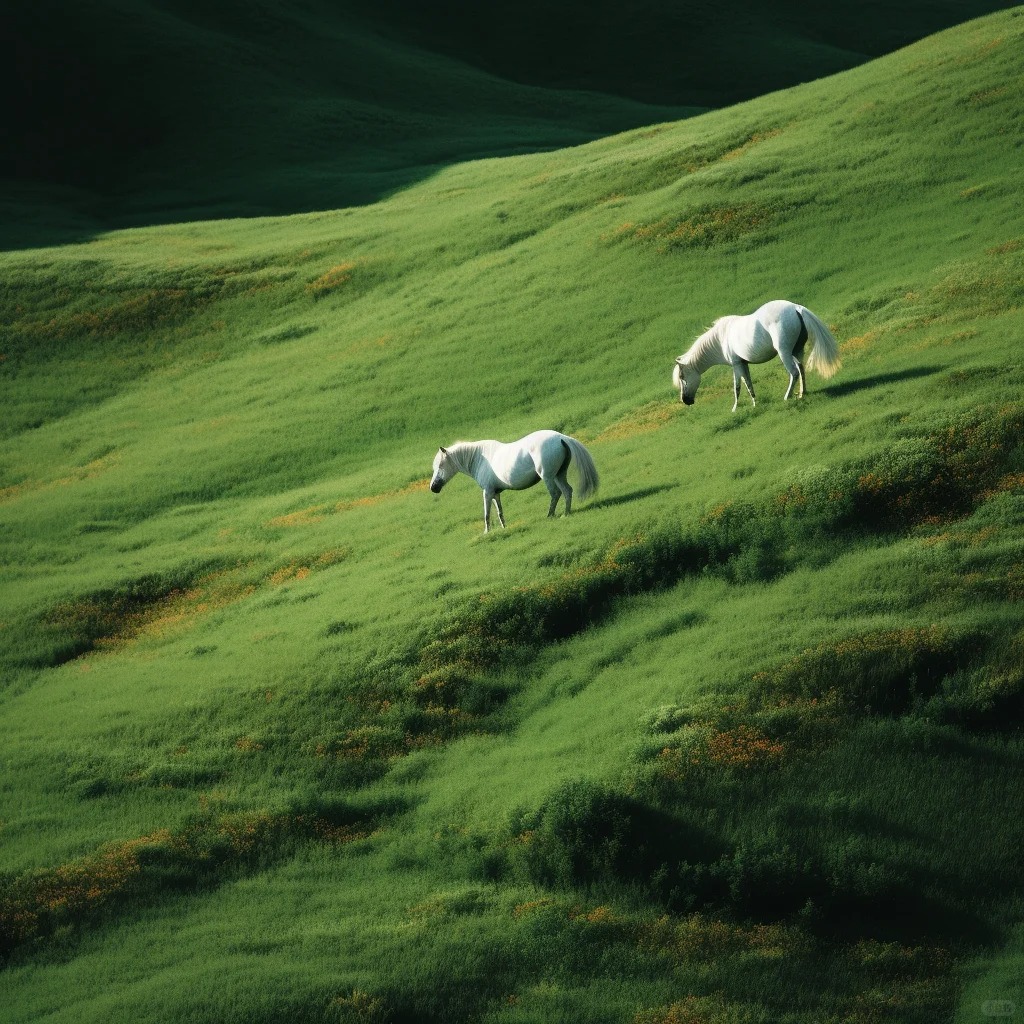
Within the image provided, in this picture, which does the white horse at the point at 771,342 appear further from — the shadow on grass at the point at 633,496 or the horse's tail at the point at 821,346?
the shadow on grass at the point at 633,496

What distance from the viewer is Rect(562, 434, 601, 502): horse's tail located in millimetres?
24938

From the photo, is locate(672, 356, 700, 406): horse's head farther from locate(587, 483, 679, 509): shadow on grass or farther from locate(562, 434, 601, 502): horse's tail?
locate(562, 434, 601, 502): horse's tail

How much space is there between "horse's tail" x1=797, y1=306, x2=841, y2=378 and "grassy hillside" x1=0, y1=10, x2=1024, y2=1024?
99 cm

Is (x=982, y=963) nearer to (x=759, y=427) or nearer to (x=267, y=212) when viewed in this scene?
(x=759, y=427)

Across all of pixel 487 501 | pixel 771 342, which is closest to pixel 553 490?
pixel 487 501

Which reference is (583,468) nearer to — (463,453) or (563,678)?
(463,453)

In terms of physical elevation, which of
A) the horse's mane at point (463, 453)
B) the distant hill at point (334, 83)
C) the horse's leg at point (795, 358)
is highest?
the distant hill at point (334, 83)

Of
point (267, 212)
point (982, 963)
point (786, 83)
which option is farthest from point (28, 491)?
point (786, 83)

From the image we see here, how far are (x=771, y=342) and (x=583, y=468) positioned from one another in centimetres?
600

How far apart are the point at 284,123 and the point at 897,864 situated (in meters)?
110

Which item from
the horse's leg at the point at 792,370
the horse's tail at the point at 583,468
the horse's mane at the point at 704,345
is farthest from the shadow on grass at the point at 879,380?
the horse's tail at the point at 583,468

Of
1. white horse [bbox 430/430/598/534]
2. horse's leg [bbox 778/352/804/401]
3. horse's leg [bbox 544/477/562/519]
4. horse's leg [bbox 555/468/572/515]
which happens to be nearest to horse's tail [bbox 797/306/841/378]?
horse's leg [bbox 778/352/804/401]

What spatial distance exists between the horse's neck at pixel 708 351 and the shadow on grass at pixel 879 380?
2.78 metres

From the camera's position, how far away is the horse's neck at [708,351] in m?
29.0
